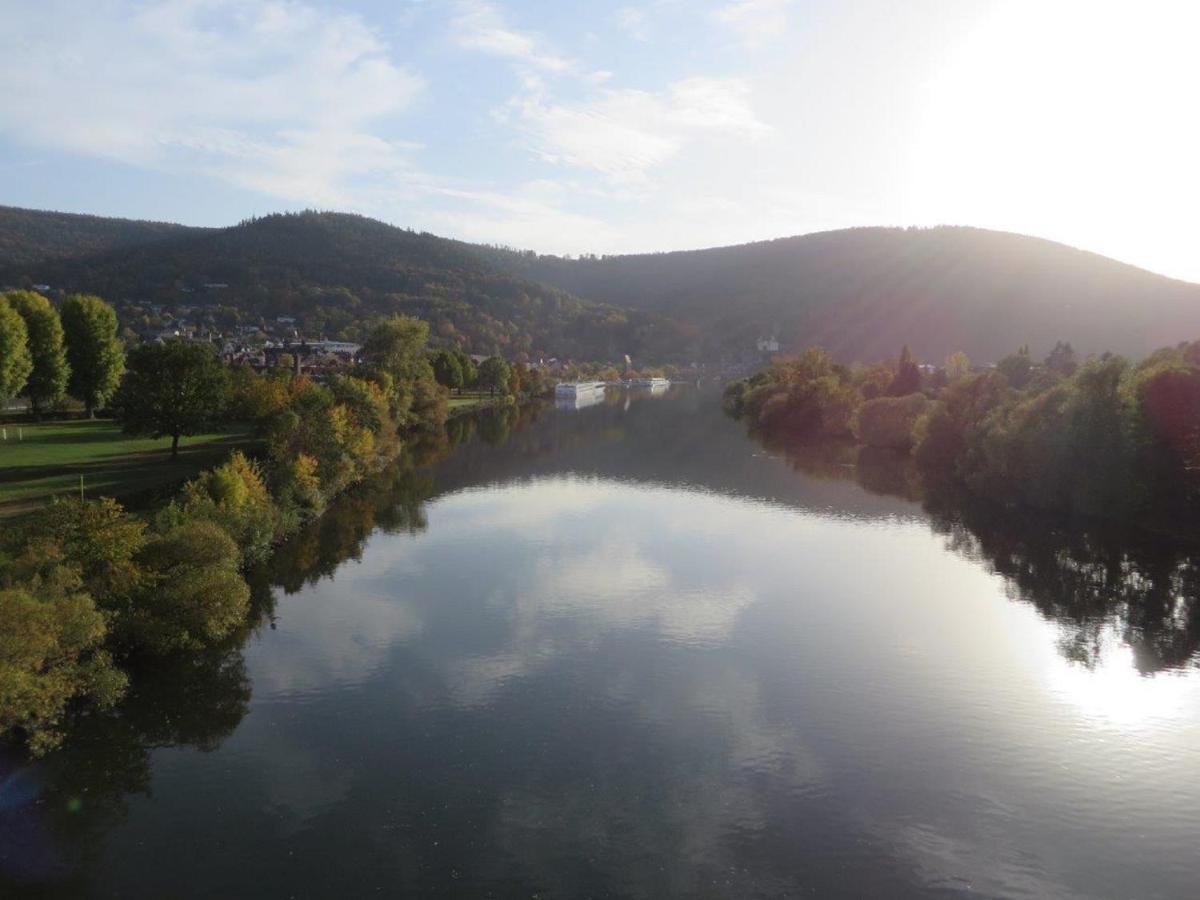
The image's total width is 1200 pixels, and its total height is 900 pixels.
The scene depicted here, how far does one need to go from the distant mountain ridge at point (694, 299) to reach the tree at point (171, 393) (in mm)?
103423

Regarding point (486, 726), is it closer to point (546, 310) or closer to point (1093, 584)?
point (1093, 584)

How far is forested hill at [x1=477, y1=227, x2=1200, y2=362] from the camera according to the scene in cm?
13600

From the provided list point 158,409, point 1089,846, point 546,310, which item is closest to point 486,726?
point 1089,846

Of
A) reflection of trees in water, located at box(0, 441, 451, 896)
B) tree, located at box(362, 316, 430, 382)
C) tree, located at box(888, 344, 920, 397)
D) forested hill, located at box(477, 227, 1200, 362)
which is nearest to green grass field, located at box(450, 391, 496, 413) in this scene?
tree, located at box(362, 316, 430, 382)

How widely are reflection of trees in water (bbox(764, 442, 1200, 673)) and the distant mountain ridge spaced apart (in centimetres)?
10504

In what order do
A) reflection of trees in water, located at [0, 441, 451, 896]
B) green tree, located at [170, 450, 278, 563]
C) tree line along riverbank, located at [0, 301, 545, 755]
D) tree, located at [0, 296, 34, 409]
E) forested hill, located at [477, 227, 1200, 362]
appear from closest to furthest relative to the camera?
1. reflection of trees in water, located at [0, 441, 451, 896]
2. tree line along riverbank, located at [0, 301, 545, 755]
3. green tree, located at [170, 450, 278, 563]
4. tree, located at [0, 296, 34, 409]
5. forested hill, located at [477, 227, 1200, 362]

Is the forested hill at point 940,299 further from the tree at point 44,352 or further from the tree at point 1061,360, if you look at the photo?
the tree at point 44,352

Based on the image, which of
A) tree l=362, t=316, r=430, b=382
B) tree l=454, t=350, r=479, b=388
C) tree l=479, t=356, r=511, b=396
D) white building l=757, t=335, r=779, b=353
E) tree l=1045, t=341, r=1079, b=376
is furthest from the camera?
white building l=757, t=335, r=779, b=353

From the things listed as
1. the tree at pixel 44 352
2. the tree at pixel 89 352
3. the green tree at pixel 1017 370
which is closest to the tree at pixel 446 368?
the tree at pixel 89 352

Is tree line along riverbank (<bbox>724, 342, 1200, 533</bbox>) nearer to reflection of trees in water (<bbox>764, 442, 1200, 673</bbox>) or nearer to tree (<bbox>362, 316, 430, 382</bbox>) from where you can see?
reflection of trees in water (<bbox>764, 442, 1200, 673</bbox>)

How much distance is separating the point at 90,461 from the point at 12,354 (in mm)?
11954

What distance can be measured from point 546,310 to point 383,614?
161m

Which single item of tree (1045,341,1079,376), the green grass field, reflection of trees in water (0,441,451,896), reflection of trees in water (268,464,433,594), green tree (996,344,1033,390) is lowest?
the green grass field

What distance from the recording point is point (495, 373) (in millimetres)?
101812
